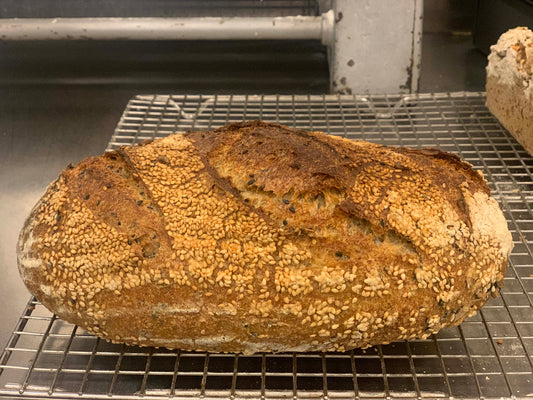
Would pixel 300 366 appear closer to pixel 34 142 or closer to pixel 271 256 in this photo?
pixel 271 256

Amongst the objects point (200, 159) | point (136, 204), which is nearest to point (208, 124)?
point (200, 159)

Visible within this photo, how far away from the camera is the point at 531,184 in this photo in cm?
201

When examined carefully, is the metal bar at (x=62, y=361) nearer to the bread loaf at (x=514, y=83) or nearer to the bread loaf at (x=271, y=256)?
the bread loaf at (x=271, y=256)

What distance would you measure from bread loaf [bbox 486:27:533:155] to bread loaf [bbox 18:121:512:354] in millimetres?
836

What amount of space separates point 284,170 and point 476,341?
0.67 m

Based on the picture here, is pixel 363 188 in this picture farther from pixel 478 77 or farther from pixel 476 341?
pixel 478 77

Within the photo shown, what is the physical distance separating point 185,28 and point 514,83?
56.0 inches

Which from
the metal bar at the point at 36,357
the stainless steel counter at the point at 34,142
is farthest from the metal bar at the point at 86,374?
the stainless steel counter at the point at 34,142

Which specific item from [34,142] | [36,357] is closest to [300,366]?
[36,357]

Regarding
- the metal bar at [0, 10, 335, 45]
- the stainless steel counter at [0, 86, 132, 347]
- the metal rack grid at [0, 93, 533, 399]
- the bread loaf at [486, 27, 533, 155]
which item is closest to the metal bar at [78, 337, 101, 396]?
the metal rack grid at [0, 93, 533, 399]

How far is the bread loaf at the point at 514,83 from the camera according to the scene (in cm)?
213

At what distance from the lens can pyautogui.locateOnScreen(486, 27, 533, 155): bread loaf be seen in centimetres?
213

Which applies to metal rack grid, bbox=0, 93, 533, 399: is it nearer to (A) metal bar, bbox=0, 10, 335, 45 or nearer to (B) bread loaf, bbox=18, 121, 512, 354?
(B) bread loaf, bbox=18, 121, 512, 354

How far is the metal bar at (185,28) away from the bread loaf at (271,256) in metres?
1.24
